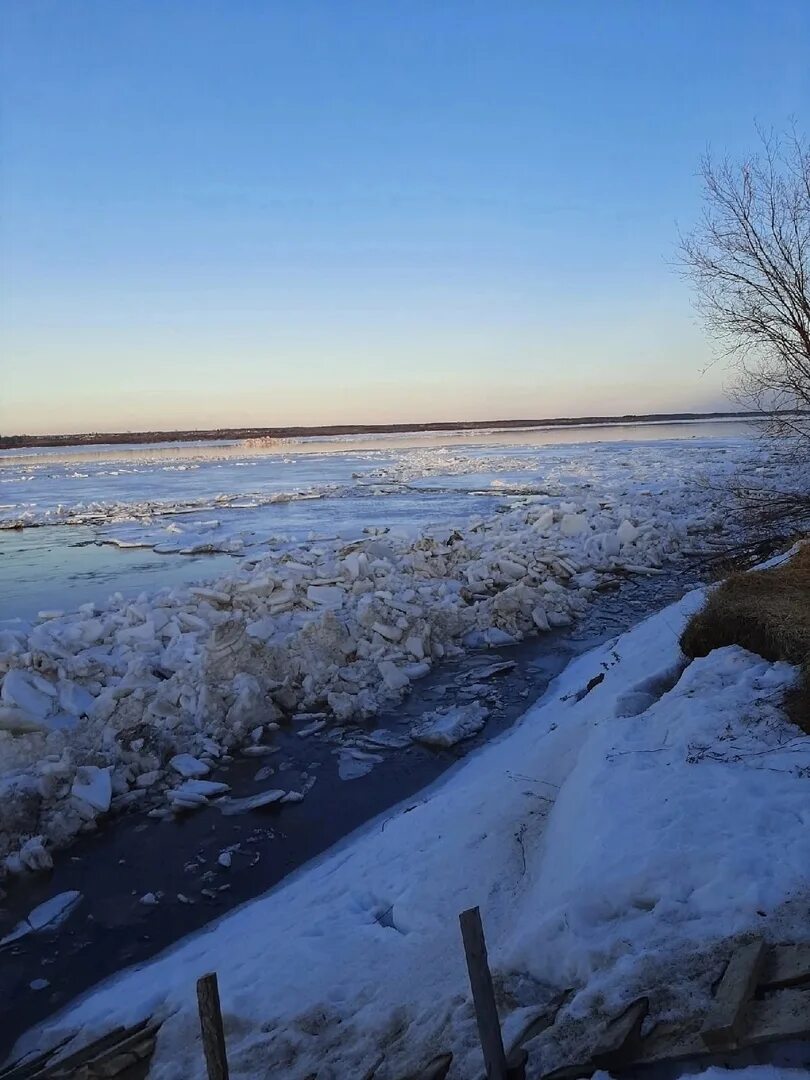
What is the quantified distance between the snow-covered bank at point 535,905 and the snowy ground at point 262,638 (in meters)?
1.63

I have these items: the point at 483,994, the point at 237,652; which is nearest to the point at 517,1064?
the point at 483,994

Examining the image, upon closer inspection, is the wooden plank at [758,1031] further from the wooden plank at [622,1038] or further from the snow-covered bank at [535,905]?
the snow-covered bank at [535,905]

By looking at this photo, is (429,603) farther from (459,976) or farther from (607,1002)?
(607,1002)

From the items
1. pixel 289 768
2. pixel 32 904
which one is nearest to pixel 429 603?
pixel 289 768

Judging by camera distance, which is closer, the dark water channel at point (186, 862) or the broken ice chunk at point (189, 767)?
the dark water channel at point (186, 862)

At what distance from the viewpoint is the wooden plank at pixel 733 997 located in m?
2.08

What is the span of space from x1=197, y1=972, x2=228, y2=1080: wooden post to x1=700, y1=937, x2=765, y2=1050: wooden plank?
1447 millimetres

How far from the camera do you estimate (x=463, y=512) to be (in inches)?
732

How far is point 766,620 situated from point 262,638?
16.2 ft

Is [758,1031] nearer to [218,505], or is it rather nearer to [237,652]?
[237,652]

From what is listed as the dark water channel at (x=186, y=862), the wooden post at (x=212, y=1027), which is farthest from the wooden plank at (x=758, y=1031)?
the dark water channel at (x=186, y=862)

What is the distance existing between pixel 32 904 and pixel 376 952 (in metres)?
2.33

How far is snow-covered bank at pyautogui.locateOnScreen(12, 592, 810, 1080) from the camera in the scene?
266cm

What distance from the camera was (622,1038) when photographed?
2.20 meters
